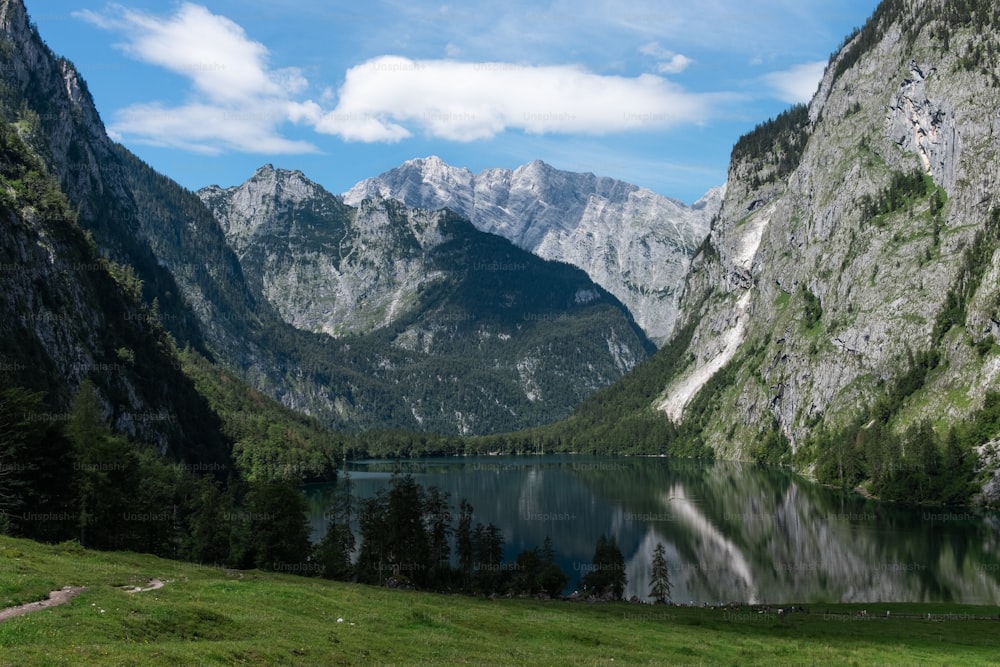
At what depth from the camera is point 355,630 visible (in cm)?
4378

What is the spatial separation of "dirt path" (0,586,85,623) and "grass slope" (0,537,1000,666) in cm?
47

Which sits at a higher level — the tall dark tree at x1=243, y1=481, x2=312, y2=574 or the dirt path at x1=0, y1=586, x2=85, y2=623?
the dirt path at x1=0, y1=586, x2=85, y2=623

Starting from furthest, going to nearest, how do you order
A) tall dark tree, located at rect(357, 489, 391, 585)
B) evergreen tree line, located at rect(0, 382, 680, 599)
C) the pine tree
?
the pine tree, tall dark tree, located at rect(357, 489, 391, 585), evergreen tree line, located at rect(0, 382, 680, 599)

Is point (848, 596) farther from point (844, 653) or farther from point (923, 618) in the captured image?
point (844, 653)

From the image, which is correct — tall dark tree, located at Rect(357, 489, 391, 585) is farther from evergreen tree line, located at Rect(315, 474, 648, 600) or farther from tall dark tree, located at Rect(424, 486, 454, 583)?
tall dark tree, located at Rect(424, 486, 454, 583)

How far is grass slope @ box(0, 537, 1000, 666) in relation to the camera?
33344 mm

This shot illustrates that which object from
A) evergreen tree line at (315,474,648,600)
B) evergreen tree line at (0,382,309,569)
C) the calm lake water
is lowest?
the calm lake water

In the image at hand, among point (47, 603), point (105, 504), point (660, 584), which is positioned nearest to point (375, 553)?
point (105, 504)

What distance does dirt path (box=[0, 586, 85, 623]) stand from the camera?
35.1 metres

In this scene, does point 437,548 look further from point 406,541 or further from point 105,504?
point 105,504

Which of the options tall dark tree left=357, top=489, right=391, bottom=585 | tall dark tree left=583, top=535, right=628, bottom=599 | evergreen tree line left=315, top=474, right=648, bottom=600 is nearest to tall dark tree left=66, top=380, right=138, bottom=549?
evergreen tree line left=315, top=474, right=648, bottom=600

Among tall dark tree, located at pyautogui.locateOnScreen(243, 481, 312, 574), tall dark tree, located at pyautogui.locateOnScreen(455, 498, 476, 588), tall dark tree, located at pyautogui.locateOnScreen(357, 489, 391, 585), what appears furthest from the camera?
tall dark tree, located at pyautogui.locateOnScreen(455, 498, 476, 588)

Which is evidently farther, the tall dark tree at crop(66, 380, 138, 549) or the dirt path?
the tall dark tree at crop(66, 380, 138, 549)

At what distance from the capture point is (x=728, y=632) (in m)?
68.9
